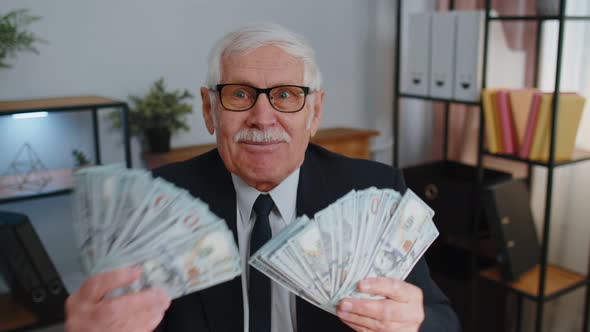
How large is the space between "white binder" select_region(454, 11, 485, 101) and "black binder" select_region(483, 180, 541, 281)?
0.50 meters

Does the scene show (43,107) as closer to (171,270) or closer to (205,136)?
(205,136)

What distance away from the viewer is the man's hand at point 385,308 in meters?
1.15

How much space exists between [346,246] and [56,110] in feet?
5.25

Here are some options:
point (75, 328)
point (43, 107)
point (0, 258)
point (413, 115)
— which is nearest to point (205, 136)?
point (43, 107)

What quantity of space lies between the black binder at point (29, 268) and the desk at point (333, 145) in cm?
66

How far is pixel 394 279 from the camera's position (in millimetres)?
1207

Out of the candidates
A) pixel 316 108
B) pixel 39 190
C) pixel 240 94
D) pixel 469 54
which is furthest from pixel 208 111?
pixel 469 54

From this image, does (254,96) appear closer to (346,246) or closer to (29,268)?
(346,246)

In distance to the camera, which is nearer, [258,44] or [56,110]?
[258,44]

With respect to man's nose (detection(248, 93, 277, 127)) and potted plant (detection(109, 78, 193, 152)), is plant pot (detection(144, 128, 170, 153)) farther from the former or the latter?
man's nose (detection(248, 93, 277, 127))

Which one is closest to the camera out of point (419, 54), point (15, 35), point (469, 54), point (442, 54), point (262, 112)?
point (262, 112)

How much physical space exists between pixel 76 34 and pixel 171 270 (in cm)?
186

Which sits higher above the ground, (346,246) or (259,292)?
(346,246)

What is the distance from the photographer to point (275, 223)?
58.4 inches
